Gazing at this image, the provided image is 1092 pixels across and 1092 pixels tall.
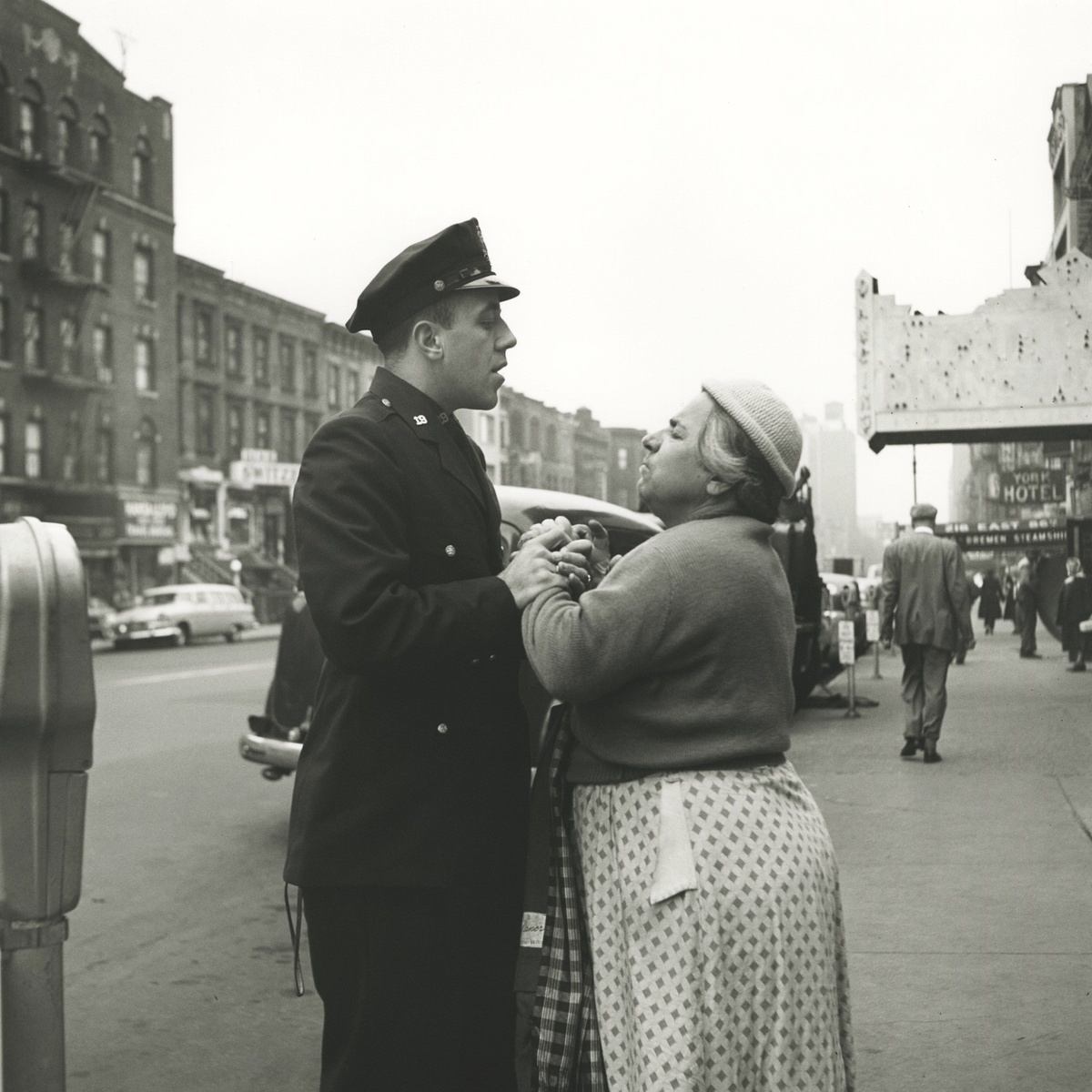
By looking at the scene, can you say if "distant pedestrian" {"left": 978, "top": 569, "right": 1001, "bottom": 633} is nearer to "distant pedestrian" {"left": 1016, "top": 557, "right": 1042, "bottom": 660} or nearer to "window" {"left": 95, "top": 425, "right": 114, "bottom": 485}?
"distant pedestrian" {"left": 1016, "top": 557, "right": 1042, "bottom": 660}

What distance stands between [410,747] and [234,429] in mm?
48064

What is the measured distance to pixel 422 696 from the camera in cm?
255

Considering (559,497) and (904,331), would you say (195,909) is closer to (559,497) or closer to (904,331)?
(559,497)

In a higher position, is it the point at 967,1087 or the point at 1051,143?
the point at 1051,143

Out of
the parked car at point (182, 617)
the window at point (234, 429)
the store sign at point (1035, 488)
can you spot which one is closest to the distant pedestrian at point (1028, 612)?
the store sign at point (1035, 488)

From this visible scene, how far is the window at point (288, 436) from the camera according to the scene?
52625 millimetres

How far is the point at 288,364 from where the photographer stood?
53.3 meters

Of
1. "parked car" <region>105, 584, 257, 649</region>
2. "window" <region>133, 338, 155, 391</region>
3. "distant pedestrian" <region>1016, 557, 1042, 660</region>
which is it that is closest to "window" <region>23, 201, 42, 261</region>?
"window" <region>133, 338, 155, 391</region>

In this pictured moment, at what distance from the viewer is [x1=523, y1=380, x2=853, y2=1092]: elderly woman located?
2.39 metres

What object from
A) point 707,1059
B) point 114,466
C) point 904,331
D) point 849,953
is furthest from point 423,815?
point 114,466

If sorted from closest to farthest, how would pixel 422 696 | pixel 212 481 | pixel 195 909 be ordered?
1. pixel 422 696
2. pixel 195 909
3. pixel 212 481

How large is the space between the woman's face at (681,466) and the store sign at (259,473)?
4552 centimetres

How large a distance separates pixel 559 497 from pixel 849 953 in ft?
9.50

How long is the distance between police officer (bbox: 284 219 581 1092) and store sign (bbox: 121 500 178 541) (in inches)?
1590
